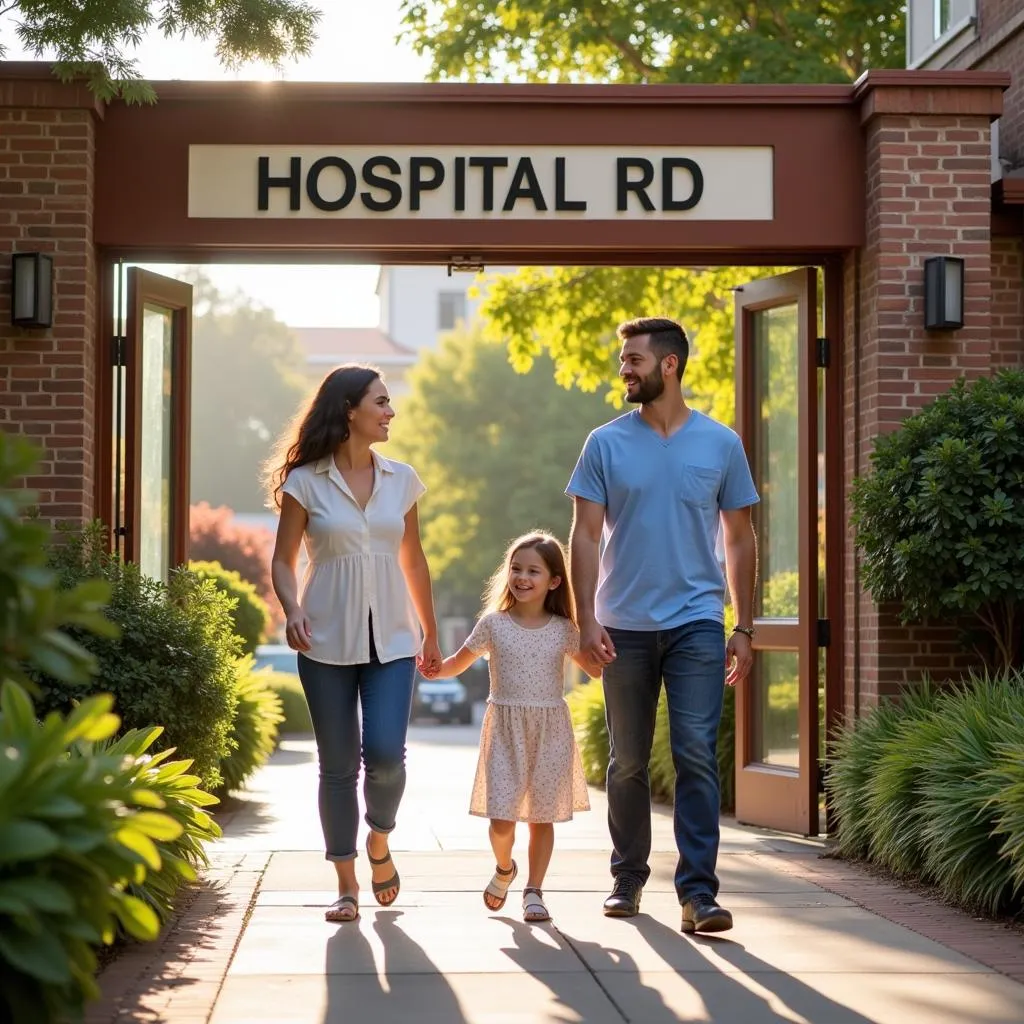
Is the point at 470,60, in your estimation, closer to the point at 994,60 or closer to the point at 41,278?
the point at 994,60

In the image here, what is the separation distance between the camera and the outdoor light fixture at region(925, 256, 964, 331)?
873cm

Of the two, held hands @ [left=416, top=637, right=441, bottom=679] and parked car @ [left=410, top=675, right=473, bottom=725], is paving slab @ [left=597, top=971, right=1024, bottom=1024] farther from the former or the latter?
parked car @ [left=410, top=675, right=473, bottom=725]

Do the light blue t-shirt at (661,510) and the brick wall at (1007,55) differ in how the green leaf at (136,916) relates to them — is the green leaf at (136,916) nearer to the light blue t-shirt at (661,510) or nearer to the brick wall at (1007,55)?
the light blue t-shirt at (661,510)

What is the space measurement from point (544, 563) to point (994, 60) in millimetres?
7583

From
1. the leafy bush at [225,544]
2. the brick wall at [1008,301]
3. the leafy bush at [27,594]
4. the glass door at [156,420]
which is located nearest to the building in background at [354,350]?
the leafy bush at [225,544]

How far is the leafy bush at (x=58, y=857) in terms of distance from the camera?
10.9 feet

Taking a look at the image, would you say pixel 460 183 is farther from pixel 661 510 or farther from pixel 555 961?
pixel 555 961

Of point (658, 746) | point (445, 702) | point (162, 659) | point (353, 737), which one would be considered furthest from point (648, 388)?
point (445, 702)

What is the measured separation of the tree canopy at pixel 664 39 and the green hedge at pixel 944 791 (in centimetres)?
1103

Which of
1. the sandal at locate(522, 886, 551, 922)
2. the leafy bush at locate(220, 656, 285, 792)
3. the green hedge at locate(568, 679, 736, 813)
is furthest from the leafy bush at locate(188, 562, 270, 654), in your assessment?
the sandal at locate(522, 886, 551, 922)

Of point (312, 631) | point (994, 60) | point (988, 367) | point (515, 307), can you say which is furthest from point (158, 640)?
point (515, 307)

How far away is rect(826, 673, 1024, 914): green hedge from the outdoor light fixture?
6.15 feet

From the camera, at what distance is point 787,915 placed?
20.7 feet

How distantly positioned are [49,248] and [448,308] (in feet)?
203
